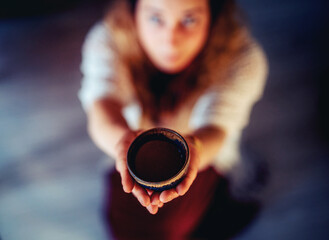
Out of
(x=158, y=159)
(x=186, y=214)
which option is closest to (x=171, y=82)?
(x=186, y=214)

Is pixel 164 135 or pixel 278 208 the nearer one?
pixel 164 135

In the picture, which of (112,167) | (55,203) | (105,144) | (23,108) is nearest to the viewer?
(105,144)

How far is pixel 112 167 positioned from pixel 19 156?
596 mm

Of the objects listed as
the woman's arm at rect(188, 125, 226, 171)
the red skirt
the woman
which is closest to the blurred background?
the red skirt

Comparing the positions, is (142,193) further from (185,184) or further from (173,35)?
(173,35)

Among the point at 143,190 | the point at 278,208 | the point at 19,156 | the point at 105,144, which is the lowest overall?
the point at 278,208

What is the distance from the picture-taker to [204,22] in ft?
2.75

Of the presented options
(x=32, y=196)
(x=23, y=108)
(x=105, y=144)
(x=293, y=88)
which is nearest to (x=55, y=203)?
(x=32, y=196)

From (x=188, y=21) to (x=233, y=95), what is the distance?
27 centimetres

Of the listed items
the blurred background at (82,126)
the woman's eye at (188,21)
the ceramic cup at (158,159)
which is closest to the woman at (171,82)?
the woman's eye at (188,21)

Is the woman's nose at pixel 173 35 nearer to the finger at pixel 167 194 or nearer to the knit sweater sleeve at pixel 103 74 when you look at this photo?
the knit sweater sleeve at pixel 103 74

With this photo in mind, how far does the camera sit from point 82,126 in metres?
→ 1.49

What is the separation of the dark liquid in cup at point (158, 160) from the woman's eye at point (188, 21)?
0.42m

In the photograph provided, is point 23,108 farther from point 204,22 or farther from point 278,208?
point 278,208
